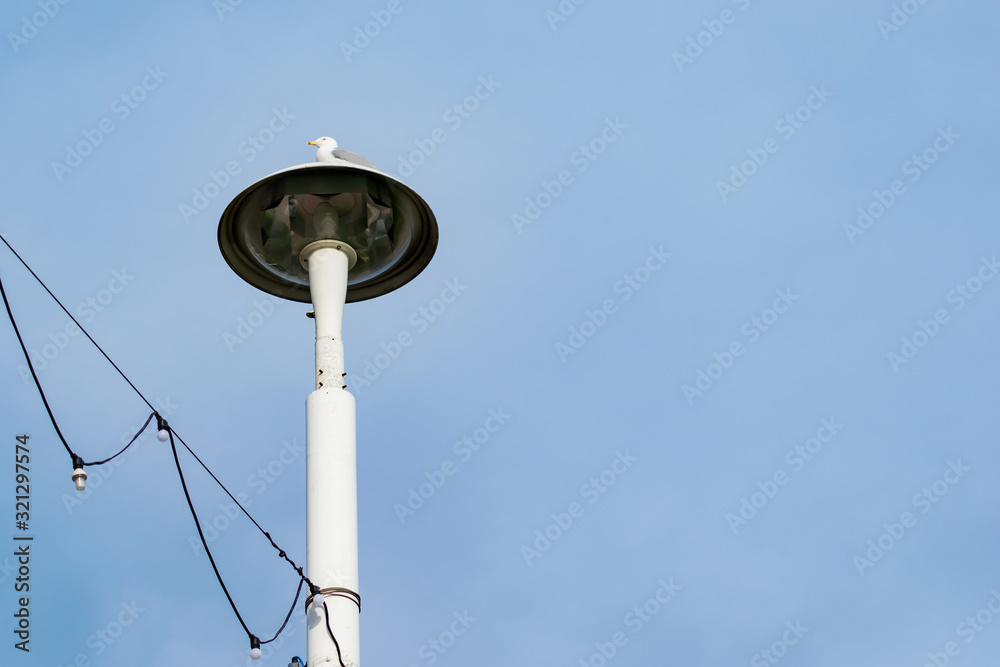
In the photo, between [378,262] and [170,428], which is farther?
[378,262]

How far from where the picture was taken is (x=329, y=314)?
17.4 metres

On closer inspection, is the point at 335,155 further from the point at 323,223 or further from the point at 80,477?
Result: the point at 80,477

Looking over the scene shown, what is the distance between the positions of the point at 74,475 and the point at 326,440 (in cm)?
306

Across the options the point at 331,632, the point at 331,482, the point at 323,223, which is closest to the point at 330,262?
the point at 323,223

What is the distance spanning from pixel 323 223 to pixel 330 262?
1.47ft

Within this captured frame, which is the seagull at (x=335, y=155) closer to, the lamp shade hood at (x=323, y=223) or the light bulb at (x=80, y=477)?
the lamp shade hood at (x=323, y=223)

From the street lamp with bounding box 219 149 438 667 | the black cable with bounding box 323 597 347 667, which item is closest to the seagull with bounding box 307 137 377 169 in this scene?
the street lamp with bounding box 219 149 438 667

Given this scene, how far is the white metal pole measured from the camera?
1513 centimetres

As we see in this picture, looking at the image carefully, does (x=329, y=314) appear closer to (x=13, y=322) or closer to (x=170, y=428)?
(x=170, y=428)

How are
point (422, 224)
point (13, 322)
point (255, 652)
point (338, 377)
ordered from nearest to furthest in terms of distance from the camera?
point (13, 322), point (255, 652), point (338, 377), point (422, 224)

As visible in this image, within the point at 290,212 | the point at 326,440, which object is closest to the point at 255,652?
the point at 326,440

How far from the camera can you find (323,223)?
17.7 metres

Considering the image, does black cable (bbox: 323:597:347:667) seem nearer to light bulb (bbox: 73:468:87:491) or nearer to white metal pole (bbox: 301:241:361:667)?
white metal pole (bbox: 301:241:361:667)

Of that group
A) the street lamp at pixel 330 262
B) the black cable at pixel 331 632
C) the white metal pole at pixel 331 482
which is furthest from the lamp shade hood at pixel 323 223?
the black cable at pixel 331 632
